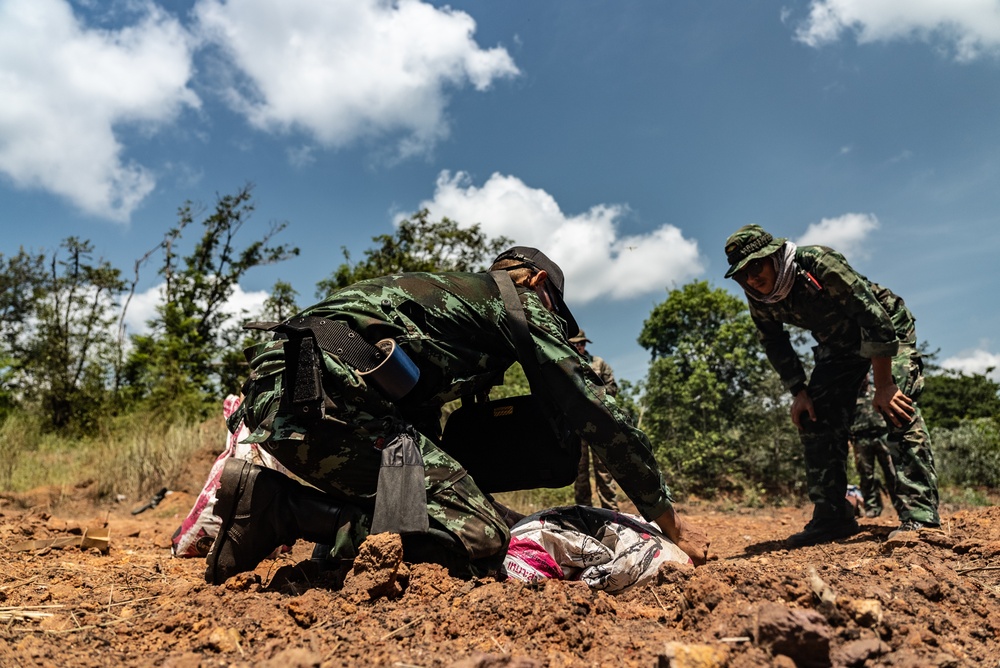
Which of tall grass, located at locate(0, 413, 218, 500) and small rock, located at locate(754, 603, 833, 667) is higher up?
tall grass, located at locate(0, 413, 218, 500)

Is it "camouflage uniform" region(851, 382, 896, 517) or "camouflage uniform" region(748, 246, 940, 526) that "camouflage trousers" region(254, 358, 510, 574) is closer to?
"camouflage uniform" region(748, 246, 940, 526)

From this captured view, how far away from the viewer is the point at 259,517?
7.88ft

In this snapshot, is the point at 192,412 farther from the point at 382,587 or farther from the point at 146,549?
the point at 382,587

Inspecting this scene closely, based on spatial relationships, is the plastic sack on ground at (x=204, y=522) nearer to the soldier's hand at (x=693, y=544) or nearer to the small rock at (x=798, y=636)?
the soldier's hand at (x=693, y=544)

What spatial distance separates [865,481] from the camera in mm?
6250

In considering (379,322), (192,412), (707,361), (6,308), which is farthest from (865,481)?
(6,308)

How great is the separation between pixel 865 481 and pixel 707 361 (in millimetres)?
2444

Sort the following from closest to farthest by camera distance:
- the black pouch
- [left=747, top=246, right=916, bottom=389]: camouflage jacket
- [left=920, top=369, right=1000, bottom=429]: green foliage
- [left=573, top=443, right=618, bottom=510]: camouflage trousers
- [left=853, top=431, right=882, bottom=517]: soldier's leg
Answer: the black pouch
[left=747, top=246, right=916, bottom=389]: camouflage jacket
[left=853, top=431, right=882, bottom=517]: soldier's leg
[left=573, top=443, right=618, bottom=510]: camouflage trousers
[left=920, top=369, right=1000, bottom=429]: green foliage

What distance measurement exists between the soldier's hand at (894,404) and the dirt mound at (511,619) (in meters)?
1.09

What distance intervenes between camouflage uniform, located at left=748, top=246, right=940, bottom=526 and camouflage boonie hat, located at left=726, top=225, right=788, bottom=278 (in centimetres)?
18

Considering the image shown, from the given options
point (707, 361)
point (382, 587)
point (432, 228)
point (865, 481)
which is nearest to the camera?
point (382, 587)

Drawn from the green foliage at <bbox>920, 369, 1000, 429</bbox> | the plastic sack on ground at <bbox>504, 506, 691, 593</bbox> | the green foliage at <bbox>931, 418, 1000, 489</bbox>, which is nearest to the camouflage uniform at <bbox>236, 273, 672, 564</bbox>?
the plastic sack on ground at <bbox>504, 506, 691, 593</bbox>

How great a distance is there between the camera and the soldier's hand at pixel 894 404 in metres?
3.50

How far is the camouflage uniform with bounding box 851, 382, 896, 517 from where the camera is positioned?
559cm
